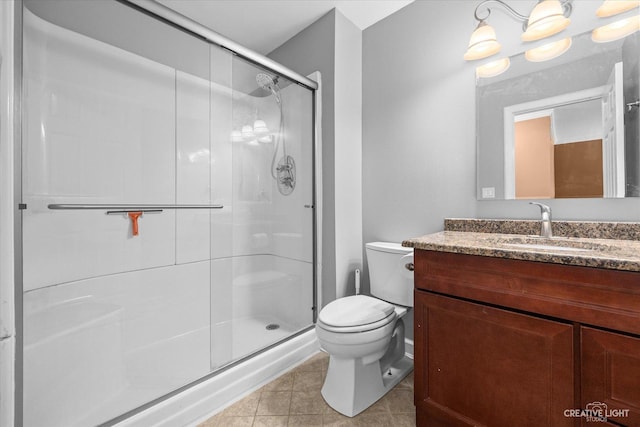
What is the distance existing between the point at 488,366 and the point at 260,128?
184 centimetres

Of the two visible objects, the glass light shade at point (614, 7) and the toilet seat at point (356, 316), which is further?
the toilet seat at point (356, 316)

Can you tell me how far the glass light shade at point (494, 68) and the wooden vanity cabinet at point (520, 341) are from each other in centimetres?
110

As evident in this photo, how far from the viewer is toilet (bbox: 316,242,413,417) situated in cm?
134

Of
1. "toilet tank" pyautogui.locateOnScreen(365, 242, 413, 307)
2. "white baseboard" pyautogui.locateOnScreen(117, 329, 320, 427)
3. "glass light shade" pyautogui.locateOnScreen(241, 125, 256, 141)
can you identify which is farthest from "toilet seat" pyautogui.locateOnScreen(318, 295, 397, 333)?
"glass light shade" pyautogui.locateOnScreen(241, 125, 256, 141)

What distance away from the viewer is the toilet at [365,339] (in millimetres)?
1336

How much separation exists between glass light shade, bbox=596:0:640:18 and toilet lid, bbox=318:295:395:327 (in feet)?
5.44

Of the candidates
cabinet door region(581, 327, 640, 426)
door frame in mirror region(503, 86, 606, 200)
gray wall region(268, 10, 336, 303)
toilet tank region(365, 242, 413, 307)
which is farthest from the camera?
gray wall region(268, 10, 336, 303)

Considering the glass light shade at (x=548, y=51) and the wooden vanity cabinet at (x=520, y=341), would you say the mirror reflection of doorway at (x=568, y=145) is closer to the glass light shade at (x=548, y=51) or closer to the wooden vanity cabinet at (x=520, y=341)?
the glass light shade at (x=548, y=51)

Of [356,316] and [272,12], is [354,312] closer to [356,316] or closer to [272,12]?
[356,316]

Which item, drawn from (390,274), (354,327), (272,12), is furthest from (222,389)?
(272,12)

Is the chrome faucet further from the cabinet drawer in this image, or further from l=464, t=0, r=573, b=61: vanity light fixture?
l=464, t=0, r=573, b=61: vanity light fixture

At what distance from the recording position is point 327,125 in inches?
77.9

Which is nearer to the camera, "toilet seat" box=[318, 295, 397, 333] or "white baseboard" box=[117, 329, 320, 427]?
"white baseboard" box=[117, 329, 320, 427]

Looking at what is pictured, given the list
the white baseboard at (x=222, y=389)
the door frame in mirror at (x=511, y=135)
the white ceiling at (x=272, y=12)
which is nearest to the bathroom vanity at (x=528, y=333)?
the door frame in mirror at (x=511, y=135)
